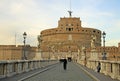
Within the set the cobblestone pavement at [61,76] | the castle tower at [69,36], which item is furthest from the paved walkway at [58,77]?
the castle tower at [69,36]

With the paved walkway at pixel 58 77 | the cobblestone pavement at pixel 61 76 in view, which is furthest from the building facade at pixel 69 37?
the paved walkway at pixel 58 77

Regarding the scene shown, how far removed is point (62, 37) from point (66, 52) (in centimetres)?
1570

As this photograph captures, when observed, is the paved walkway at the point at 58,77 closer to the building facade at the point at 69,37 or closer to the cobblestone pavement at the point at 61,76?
the cobblestone pavement at the point at 61,76

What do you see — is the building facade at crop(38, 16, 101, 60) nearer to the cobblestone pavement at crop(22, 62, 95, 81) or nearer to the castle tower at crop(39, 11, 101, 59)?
the castle tower at crop(39, 11, 101, 59)

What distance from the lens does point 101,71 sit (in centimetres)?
2533

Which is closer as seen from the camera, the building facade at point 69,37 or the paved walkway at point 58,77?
Result: the paved walkway at point 58,77

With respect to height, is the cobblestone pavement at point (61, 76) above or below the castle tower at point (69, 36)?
below

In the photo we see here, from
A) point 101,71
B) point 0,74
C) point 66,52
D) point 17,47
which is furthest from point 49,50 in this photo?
point 0,74

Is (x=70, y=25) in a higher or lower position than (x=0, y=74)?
higher

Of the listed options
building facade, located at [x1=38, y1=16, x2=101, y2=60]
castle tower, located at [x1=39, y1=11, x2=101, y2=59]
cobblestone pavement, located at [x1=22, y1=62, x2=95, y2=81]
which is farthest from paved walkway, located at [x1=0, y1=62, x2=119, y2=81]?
castle tower, located at [x1=39, y1=11, x2=101, y2=59]

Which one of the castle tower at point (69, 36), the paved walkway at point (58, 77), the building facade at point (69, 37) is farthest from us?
the castle tower at point (69, 36)

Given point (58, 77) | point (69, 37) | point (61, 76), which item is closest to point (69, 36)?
point (69, 37)

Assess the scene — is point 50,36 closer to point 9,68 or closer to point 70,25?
point 70,25

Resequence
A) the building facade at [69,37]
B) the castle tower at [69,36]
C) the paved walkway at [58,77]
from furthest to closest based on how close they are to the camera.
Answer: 1. the castle tower at [69,36]
2. the building facade at [69,37]
3. the paved walkway at [58,77]
